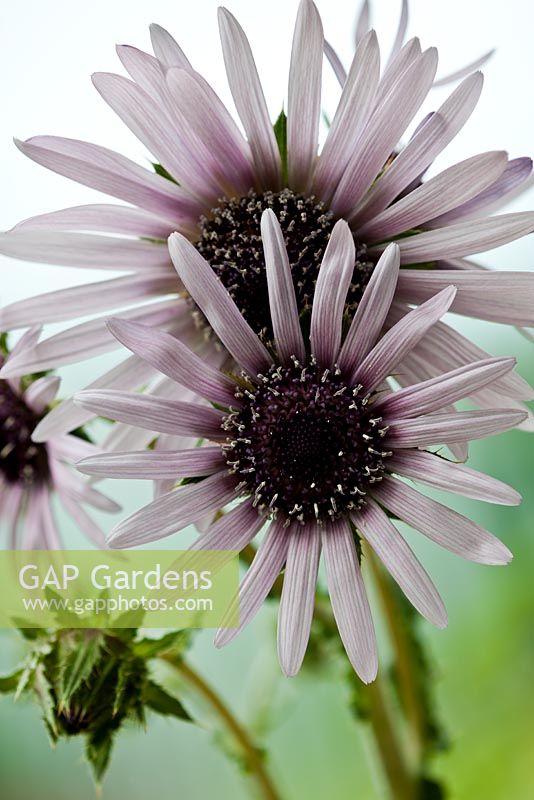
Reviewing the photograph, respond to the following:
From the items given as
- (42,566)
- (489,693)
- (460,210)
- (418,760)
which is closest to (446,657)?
(489,693)

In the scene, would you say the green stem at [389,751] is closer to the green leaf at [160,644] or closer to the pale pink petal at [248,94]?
the green leaf at [160,644]

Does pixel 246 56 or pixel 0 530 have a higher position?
pixel 246 56

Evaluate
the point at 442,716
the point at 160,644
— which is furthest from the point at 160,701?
the point at 442,716

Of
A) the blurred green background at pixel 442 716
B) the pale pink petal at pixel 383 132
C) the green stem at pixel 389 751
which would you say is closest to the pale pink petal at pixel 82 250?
the pale pink petal at pixel 383 132

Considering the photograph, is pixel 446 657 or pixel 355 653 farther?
pixel 446 657

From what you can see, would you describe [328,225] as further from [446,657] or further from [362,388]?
[446,657]

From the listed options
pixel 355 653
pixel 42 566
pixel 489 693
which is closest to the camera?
pixel 355 653

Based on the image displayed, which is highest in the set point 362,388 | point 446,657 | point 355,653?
point 362,388

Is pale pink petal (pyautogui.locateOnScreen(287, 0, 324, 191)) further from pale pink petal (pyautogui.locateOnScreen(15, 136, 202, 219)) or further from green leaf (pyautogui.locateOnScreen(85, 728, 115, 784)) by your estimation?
green leaf (pyautogui.locateOnScreen(85, 728, 115, 784))
